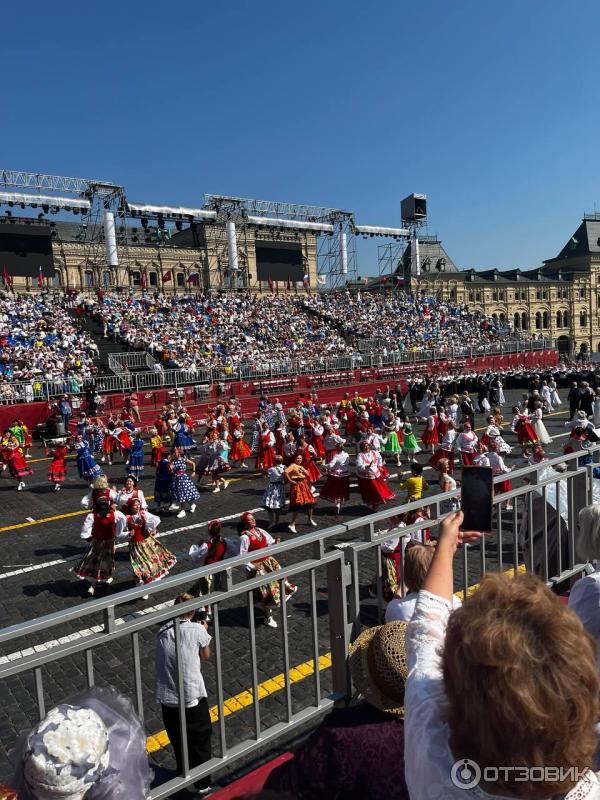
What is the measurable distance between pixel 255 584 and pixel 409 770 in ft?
4.68

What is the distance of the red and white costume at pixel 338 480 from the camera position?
38.9 ft

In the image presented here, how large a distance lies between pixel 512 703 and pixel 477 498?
1334 mm

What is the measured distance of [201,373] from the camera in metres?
27.6

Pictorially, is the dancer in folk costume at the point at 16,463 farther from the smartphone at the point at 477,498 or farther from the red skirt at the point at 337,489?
the smartphone at the point at 477,498

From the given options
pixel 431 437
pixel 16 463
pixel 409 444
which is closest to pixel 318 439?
pixel 409 444

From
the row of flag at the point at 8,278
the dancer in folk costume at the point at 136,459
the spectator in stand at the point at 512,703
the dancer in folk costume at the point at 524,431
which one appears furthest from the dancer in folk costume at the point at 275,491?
the row of flag at the point at 8,278

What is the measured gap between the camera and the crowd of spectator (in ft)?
81.1

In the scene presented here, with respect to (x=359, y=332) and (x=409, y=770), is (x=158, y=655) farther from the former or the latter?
(x=359, y=332)

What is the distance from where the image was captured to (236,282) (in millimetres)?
53969

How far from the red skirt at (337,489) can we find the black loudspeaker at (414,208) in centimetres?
6353

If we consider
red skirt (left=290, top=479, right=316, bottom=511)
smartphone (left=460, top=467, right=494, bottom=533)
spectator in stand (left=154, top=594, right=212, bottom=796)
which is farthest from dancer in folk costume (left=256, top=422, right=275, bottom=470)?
smartphone (left=460, top=467, right=494, bottom=533)

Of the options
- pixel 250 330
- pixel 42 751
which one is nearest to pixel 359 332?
pixel 250 330

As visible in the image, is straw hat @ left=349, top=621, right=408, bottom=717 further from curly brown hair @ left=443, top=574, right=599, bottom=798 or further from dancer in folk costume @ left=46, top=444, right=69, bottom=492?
dancer in folk costume @ left=46, top=444, right=69, bottom=492

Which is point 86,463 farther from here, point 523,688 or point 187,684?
point 523,688
